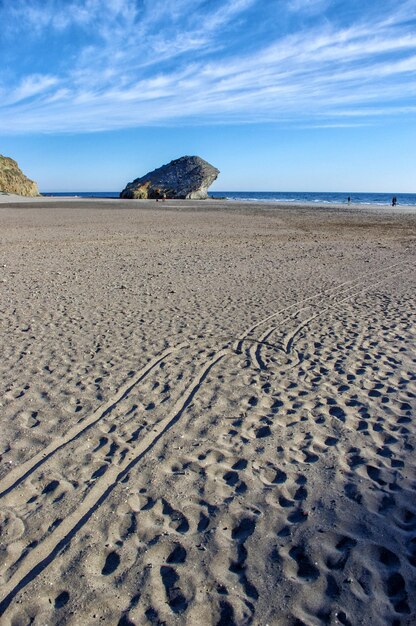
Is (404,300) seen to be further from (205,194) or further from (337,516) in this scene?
(205,194)

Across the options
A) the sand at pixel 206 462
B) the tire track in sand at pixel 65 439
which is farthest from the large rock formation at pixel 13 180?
the tire track in sand at pixel 65 439

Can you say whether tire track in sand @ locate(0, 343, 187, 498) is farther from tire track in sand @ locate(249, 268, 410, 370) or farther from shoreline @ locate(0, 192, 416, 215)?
shoreline @ locate(0, 192, 416, 215)

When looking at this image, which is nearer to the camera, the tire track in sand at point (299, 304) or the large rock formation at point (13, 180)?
the tire track in sand at point (299, 304)

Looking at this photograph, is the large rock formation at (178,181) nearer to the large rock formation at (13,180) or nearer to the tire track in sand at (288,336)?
the large rock formation at (13,180)

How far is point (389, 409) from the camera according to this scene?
5488 millimetres

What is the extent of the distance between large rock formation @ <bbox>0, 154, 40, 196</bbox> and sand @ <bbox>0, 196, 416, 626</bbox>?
76068mm

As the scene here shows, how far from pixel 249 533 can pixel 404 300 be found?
8.69 metres

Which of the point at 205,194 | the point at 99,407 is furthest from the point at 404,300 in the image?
the point at 205,194

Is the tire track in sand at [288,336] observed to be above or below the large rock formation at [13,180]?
below

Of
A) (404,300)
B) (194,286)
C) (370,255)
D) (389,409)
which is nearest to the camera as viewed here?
(389,409)

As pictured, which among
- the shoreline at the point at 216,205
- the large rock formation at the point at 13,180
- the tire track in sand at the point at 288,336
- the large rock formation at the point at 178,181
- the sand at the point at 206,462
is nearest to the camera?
the sand at the point at 206,462

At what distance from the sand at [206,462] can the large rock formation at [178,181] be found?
7127cm

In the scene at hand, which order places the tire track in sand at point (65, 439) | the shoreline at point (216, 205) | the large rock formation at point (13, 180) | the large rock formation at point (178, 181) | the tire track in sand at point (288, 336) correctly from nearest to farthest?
the tire track in sand at point (65, 439) → the tire track in sand at point (288, 336) → the shoreline at point (216, 205) → the large rock formation at point (13, 180) → the large rock formation at point (178, 181)

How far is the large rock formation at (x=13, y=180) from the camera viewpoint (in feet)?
255
